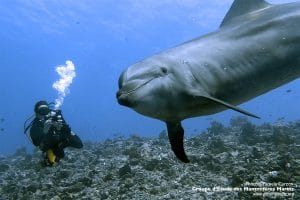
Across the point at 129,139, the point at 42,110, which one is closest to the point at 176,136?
the point at 42,110

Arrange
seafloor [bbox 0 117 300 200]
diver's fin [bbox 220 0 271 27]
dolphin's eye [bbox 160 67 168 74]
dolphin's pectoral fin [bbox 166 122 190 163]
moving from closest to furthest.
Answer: dolphin's eye [bbox 160 67 168 74] → dolphin's pectoral fin [bbox 166 122 190 163] → diver's fin [bbox 220 0 271 27] → seafloor [bbox 0 117 300 200]

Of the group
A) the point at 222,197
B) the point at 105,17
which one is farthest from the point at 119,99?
the point at 105,17

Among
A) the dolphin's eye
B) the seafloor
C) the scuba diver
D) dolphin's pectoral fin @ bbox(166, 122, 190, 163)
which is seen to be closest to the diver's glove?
the scuba diver

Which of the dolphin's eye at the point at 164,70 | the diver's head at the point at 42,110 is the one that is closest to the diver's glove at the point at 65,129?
the diver's head at the point at 42,110

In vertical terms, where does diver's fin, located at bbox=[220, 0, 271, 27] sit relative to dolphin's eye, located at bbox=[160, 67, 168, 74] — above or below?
above

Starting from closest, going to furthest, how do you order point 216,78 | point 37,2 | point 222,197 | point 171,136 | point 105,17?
1. point 216,78
2. point 171,136
3. point 222,197
4. point 37,2
5. point 105,17

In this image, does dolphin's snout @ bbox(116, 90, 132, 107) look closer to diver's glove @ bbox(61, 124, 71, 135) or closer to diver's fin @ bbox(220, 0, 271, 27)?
diver's fin @ bbox(220, 0, 271, 27)

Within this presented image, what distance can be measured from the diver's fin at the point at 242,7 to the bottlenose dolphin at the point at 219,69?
2cm

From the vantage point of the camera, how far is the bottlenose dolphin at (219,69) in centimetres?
377

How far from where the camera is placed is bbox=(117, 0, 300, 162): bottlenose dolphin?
377 cm

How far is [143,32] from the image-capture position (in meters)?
55.9

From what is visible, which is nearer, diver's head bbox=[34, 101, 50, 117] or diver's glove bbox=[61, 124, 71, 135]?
diver's glove bbox=[61, 124, 71, 135]

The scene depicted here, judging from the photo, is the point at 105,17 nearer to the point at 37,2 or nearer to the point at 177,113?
the point at 37,2

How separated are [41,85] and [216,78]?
15620cm
